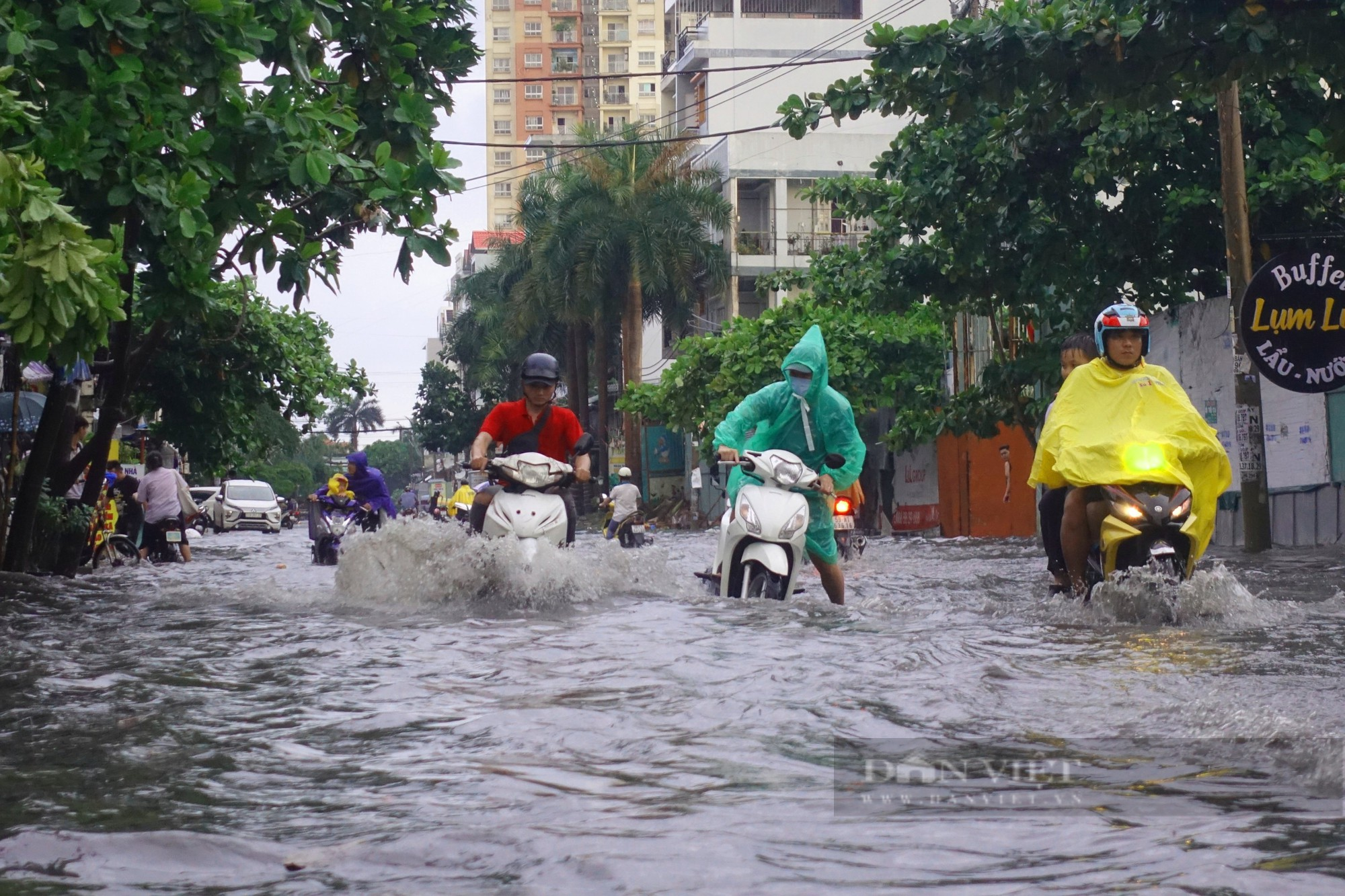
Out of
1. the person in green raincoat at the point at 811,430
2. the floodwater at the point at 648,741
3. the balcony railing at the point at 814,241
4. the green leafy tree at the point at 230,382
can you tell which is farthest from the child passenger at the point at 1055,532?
the balcony railing at the point at 814,241

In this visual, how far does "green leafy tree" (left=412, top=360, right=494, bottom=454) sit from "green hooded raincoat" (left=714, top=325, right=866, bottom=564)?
7024 centimetres

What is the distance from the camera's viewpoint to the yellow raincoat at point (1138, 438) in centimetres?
757

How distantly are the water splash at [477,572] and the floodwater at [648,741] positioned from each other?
29mm

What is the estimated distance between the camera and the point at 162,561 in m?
21.6

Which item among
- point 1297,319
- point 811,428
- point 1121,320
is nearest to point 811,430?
point 811,428

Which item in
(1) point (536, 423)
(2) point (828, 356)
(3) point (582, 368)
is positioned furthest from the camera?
(3) point (582, 368)

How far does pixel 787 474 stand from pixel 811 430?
0.70 m

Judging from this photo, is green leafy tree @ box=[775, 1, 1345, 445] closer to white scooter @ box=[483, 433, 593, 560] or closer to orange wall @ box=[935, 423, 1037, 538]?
white scooter @ box=[483, 433, 593, 560]

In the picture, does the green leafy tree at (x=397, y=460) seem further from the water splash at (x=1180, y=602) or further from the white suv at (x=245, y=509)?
the water splash at (x=1180, y=602)

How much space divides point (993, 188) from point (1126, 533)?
30.4 feet

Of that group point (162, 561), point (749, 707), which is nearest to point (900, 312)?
point (162, 561)

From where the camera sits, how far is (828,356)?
30250mm

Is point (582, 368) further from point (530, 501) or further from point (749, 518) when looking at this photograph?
point (749, 518)

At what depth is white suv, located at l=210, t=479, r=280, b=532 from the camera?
159 ft
